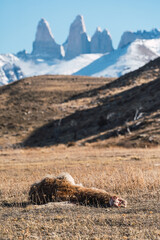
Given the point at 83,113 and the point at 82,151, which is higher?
the point at 83,113

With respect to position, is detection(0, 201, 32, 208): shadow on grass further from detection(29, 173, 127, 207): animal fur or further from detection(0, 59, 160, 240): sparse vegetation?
detection(29, 173, 127, 207): animal fur

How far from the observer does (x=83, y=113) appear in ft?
170

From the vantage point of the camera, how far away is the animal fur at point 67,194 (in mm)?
6945

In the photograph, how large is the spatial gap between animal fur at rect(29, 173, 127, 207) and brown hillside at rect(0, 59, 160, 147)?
21836 millimetres

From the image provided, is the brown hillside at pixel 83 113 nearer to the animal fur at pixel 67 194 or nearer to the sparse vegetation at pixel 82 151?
the sparse vegetation at pixel 82 151

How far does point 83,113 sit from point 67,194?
4452 centimetres

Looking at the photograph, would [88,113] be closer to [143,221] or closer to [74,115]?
[74,115]

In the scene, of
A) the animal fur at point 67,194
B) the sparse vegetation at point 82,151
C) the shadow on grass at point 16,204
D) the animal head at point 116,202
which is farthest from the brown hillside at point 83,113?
the animal head at point 116,202

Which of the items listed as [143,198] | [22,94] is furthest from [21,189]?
[22,94]

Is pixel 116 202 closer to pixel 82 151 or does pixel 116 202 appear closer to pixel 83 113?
pixel 82 151

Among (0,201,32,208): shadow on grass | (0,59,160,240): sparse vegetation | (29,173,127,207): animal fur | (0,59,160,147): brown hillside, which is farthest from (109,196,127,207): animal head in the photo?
(0,59,160,147): brown hillside

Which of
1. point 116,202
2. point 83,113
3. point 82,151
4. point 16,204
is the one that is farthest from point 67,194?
point 83,113

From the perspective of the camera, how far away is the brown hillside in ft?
116

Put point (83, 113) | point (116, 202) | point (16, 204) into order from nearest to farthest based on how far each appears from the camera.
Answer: point (116, 202) → point (16, 204) → point (83, 113)
